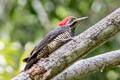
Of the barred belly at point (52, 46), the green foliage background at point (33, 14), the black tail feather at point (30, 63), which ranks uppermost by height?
the green foliage background at point (33, 14)

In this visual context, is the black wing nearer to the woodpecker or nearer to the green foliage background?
the woodpecker

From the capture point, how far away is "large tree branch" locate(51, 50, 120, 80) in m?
3.82

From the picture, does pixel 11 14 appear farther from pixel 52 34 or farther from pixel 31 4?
pixel 52 34

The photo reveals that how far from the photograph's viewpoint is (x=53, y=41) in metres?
3.96

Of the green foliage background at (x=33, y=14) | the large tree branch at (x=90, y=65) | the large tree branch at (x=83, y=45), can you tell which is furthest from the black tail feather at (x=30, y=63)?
the green foliage background at (x=33, y=14)

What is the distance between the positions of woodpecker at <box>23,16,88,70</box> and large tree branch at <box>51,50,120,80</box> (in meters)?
0.27

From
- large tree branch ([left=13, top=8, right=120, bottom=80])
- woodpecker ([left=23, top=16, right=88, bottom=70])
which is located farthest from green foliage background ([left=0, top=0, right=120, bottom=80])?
large tree branch ([left=13, top=8, right=120, bottom=80])

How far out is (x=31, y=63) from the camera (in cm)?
379

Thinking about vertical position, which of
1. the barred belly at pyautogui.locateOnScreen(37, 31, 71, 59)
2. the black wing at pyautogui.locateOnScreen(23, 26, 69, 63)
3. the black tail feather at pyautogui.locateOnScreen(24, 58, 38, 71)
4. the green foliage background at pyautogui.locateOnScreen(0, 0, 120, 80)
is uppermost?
the green foliage background at pyautogui.locateOnScreen(0, 0, 120, 80)

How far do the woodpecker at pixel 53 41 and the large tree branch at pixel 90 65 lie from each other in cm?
27

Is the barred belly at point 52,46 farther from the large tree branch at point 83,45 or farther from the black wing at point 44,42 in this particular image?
the large tree branch at point 83,45

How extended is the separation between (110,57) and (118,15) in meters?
0.57

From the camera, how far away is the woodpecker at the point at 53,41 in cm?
381

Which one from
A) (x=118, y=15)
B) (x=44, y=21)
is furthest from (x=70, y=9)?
(x=118, y=15)
